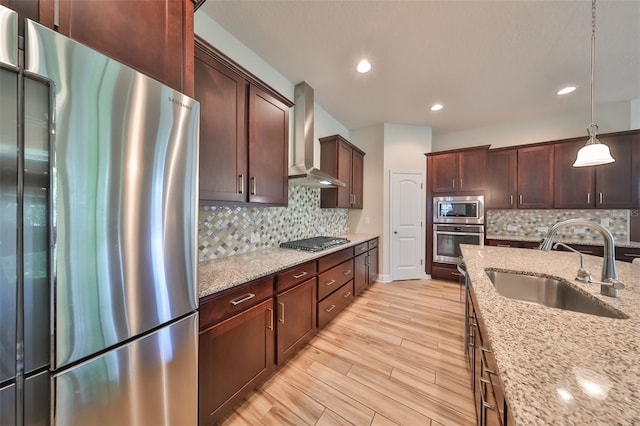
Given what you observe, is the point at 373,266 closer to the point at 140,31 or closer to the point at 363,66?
the point at 363,66

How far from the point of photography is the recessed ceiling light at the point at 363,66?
2395 millimetres

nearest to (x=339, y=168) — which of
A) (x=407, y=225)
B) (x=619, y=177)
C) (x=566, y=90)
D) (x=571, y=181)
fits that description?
(x=407, y=225)

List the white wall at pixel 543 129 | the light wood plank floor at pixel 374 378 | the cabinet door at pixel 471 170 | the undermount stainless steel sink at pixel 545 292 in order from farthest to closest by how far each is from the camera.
Answer: the cabinet door at pixel 471 170 → the white wall at pixel 543 129 → the light wood plank floor at pixel 374 378 → the undermount stainless steel sink at pixel 545 292

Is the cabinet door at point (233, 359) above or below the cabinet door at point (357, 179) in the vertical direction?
below

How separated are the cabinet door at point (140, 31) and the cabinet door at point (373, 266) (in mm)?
3301

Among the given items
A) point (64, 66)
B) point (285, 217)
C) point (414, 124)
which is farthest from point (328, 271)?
point (414, 124)

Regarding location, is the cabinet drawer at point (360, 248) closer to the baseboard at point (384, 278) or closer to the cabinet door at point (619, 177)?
the baseboard at point (384, 278)

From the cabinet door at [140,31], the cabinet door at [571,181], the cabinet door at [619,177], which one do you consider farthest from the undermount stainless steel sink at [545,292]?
the cabinet door at [619,177]

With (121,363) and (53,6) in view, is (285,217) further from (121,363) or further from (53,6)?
(53,6)

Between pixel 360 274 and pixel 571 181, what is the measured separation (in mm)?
3560

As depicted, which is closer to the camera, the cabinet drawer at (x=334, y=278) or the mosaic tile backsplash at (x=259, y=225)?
the mosaic tile backsplash at (x=259, y=225)

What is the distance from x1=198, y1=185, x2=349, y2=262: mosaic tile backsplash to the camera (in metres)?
1.89

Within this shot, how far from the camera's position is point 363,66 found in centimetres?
246

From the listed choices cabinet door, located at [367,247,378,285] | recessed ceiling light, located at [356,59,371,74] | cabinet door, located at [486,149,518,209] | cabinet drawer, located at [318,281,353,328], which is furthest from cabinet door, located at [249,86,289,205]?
cabinet door, located at [486,149,518,209]
